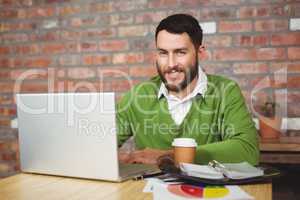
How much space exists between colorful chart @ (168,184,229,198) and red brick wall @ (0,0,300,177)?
1526 millimetres

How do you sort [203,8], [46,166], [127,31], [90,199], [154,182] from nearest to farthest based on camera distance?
[90,199], [154,182], [46,166], [203,8], [127,31]

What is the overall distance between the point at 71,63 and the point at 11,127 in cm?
73

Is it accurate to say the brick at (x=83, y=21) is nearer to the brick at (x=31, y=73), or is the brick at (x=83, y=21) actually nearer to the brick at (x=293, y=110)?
the brick at (x=31, y=73)

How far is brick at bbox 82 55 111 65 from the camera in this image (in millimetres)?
2728

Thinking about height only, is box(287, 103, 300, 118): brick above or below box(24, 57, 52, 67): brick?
below

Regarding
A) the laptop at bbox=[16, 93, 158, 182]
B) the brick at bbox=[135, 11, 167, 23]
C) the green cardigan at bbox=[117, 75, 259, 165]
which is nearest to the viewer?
the laptop at bbox=[16, 93, 158, 182]

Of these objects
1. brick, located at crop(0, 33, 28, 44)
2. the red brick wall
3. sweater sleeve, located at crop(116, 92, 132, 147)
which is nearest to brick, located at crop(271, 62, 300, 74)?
the red brick wall

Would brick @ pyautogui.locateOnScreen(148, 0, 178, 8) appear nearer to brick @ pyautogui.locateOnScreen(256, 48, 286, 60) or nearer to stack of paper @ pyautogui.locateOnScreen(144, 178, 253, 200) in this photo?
brick @ pyautogui.locateOnScreen(256, 48, 286, 60)

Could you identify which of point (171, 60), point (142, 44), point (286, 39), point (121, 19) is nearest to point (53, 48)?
point (121, 19)

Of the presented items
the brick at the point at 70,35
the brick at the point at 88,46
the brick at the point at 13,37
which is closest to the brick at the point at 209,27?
the brick at the point at 88,46

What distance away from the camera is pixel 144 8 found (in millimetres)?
2639

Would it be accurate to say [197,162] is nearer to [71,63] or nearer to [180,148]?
[180,148]

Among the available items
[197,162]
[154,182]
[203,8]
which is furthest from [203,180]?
[203,8]

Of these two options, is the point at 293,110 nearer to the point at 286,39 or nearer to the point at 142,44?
the point at 286,39
